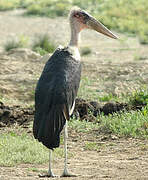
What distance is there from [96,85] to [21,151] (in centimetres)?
500

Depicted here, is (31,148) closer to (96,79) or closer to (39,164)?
(39,164)

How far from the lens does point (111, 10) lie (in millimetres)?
31031

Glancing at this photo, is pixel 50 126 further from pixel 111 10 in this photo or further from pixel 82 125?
pixel 111 10

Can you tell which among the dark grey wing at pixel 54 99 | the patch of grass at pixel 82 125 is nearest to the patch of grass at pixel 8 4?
the patch of grass at pixel 82 125

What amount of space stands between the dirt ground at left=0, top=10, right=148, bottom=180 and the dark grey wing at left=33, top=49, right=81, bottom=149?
528mm

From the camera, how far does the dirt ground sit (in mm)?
7742

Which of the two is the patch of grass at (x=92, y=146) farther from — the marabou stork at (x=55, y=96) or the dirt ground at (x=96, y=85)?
the marabou stork at (x=55, y=96)

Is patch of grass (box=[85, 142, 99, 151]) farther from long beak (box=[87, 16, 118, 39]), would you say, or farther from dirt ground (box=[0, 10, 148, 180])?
long beak (box=[87, 16, 118, 39])

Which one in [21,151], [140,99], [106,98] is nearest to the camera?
[21,151]

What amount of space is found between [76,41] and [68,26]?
484 mm

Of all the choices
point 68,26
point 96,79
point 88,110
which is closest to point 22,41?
point 96,79

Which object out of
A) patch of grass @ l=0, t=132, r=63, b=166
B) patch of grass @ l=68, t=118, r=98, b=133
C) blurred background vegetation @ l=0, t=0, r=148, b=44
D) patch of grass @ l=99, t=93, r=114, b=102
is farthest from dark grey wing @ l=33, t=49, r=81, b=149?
blurred background vegetation @ l=0, t=0, r=148, b=44

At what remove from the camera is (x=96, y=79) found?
46.0ft

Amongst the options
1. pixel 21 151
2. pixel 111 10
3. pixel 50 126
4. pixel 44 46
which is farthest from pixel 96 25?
pixel 111 10
